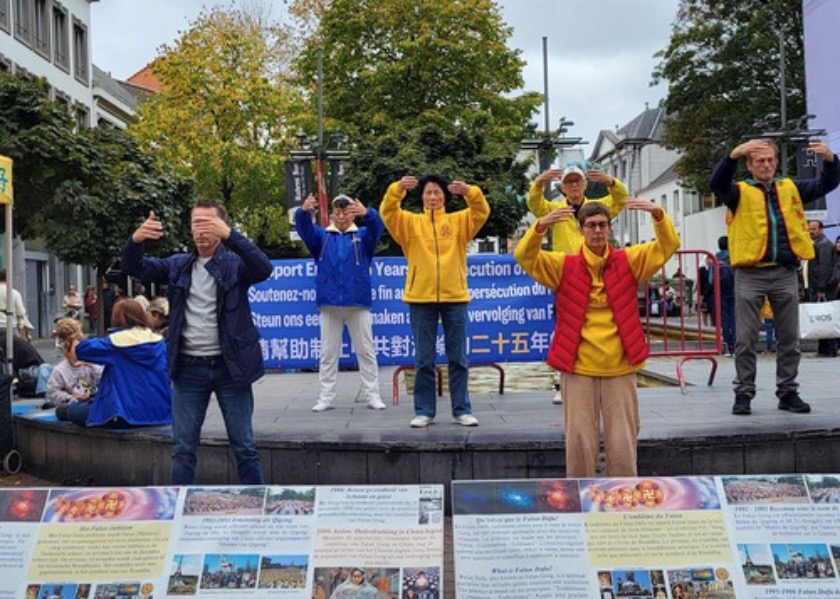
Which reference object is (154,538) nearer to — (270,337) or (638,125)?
(270,337)

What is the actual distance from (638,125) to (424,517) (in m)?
90.2

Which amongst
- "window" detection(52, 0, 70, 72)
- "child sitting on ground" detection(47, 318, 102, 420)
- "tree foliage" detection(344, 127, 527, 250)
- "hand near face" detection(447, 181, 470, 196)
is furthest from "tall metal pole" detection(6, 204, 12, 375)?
"window" detection(52, 0, 70, 72)

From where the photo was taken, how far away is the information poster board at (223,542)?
3.54m

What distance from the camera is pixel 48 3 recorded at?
126ft

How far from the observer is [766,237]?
675 centimetres

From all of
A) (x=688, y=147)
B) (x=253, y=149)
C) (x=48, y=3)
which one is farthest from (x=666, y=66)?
(x=48, y=3)

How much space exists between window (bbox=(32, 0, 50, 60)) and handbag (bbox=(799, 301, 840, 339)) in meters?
32.9

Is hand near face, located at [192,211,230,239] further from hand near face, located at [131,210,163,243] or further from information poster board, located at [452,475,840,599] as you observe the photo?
information poster board, located at [452,475,840,599]

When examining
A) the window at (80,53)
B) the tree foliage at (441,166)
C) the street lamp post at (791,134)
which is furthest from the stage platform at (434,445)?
the window at (80,53)

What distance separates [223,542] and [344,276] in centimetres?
457

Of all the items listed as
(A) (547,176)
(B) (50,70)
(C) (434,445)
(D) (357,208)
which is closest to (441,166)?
(B) (50,70)

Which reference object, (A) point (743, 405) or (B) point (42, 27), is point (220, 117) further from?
(A) point (743, 405)

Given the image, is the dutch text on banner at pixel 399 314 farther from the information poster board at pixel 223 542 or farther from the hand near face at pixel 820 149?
the information poster board at pixel 223 542

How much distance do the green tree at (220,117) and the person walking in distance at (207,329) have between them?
1086 inches
